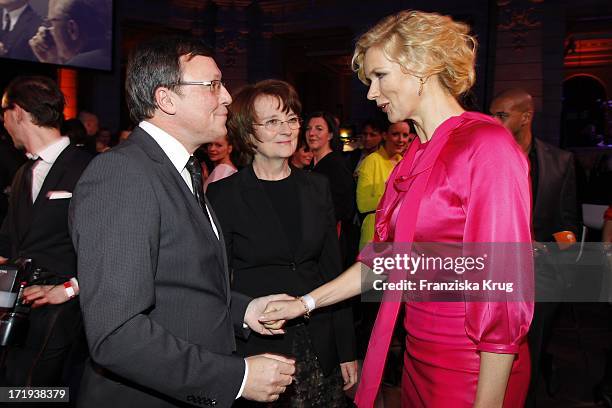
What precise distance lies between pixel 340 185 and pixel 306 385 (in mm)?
2633

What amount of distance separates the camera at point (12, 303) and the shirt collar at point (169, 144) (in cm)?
91

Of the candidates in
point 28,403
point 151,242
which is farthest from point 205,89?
point 28,403

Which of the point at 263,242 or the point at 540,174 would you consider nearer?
the point at 263,242

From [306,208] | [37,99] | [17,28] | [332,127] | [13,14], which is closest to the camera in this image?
[306,208]

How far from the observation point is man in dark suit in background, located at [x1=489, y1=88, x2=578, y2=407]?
3.24 metres

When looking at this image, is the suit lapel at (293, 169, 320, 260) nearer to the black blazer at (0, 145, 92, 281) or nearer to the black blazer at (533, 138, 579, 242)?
the black blazer at (0, 145, 92, 281)

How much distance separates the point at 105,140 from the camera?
28.5 feet

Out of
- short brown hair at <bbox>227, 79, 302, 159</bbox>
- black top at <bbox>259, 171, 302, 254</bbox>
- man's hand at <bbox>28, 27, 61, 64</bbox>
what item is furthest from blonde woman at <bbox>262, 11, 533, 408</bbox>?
man's hand at <bbox>28, 27, 61, 64</bbox>

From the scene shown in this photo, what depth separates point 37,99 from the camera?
269 cm

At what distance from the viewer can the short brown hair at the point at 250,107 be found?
253cm

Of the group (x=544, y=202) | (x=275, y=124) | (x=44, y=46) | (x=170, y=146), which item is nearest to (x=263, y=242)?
(x=275, y=124)

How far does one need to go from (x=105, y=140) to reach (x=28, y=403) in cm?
674

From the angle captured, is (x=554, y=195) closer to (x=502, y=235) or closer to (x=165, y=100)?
(x=502, y=235)

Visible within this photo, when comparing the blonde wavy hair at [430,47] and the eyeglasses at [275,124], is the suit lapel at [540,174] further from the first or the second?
the blonde wavy hair at [430,47]
